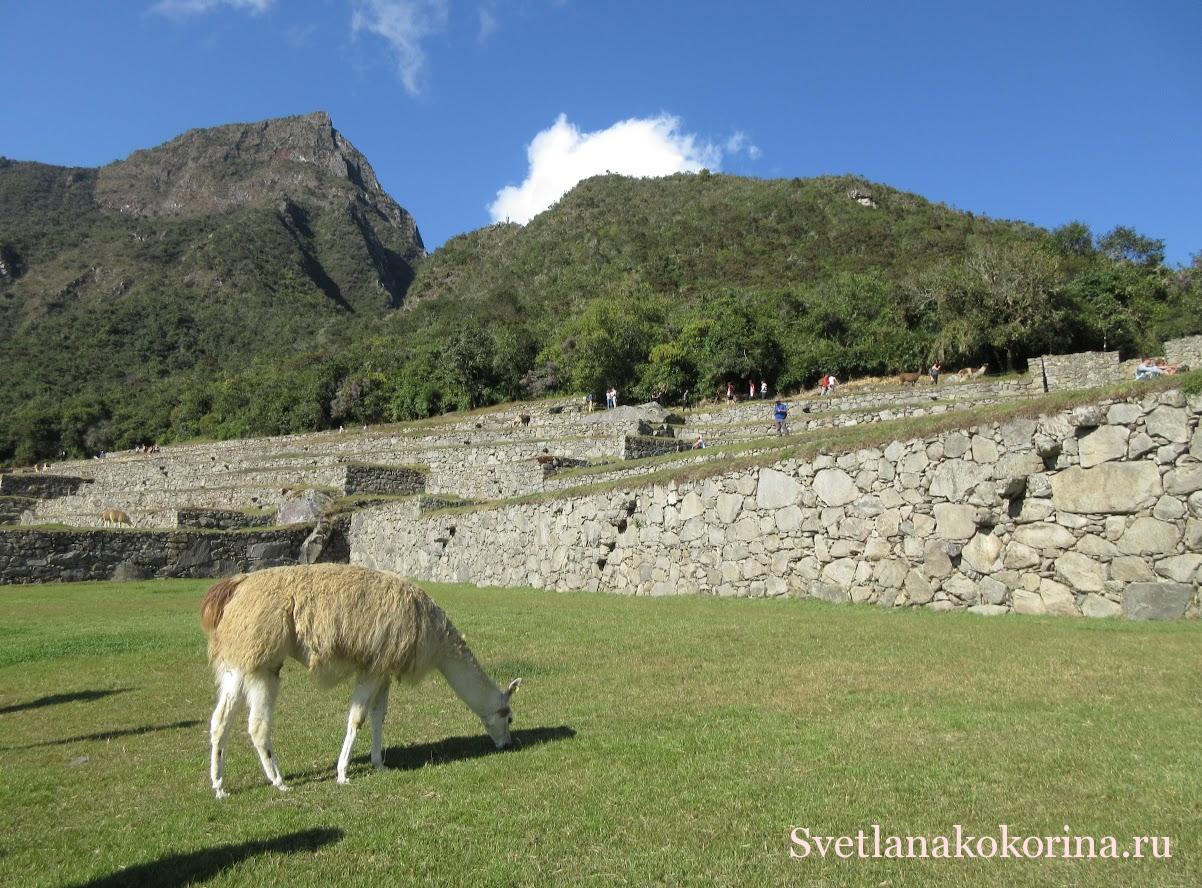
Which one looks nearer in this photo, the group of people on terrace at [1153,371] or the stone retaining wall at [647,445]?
the group of people on terrace at [1153,371]

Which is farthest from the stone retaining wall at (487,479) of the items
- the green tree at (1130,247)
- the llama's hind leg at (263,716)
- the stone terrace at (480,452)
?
the green tree at (1130,247)

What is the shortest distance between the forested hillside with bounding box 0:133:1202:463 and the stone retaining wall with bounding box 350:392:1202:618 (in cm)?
3007

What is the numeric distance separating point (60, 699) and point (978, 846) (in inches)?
340

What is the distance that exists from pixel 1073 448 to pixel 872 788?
864cm

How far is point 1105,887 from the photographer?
10.3 ft

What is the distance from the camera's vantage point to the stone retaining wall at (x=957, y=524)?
33.6ft

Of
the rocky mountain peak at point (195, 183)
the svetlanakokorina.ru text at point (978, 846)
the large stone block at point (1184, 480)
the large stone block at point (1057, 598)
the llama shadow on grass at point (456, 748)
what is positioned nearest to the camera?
the svetlanakokorina.ru text at point (978, 846)

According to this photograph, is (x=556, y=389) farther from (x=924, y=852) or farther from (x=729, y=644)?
(x=924, y=852)

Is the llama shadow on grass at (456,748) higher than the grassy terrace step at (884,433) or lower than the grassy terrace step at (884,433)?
lower

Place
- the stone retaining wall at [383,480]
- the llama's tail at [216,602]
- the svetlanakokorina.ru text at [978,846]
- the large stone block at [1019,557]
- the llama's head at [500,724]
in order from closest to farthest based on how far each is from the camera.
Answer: the svetlanakokorina.ru text at [978,846] < the llama's tail at [216,602] < the llama's head at [500,724] < the large stone block at [1019,557] < the stone retaining wall at [383,480]

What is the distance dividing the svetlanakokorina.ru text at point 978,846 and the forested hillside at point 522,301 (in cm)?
4094

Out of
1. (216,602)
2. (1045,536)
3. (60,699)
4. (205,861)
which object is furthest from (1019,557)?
(60,699)

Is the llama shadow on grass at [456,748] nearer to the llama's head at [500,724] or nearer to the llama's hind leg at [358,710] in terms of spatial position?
the llama's head at [500,724]

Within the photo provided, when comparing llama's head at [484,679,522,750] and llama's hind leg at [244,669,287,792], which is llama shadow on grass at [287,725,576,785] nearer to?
llama's head at [484,679,522,750]
